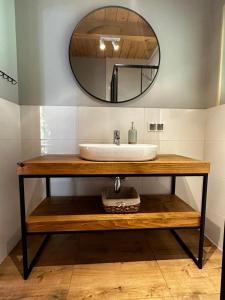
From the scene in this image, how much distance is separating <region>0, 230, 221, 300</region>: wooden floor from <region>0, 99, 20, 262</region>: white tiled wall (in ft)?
0.47

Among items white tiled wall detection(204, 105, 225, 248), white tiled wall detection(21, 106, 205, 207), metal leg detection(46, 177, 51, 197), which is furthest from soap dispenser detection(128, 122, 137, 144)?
metal leg detection(46, 177, 51, 197)

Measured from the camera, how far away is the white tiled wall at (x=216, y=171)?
1445 millimetres

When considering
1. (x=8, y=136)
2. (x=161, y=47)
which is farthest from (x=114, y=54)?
(x=8, y=136)

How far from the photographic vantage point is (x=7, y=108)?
4.44ft

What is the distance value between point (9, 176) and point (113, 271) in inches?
39.9

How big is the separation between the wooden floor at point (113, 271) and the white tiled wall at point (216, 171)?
0.53ft

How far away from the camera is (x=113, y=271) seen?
1228 millimetres

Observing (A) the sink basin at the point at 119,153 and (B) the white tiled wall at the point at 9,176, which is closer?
(A) the sink basin at the point at 119,153

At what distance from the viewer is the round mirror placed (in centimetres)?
151

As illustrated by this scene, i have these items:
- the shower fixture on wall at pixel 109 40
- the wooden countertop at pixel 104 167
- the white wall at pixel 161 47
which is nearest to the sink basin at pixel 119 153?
the wooden countertop at pixel 104 167

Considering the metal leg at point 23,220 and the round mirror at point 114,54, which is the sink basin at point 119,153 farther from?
the round mirror at point 114,54

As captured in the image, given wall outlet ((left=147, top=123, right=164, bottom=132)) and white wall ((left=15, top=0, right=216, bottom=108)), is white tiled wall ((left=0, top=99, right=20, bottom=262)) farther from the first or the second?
wall outlet ((left=147, top=123, right=164, bottom=132))

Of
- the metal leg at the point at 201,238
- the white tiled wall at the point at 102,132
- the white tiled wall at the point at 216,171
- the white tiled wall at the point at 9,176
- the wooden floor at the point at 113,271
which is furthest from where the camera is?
the white tiled wall at the point at 102,132

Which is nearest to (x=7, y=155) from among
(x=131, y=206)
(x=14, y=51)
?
(x=14, y=51)
